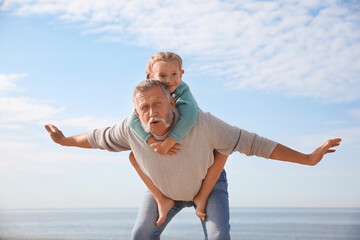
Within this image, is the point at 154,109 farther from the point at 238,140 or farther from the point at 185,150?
the point at 238,140

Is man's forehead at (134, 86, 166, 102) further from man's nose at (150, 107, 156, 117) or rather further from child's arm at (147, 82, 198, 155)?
child's arm at (147, 82, 198, 155)

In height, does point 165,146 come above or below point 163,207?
above

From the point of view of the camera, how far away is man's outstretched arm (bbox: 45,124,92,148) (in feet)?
12.5

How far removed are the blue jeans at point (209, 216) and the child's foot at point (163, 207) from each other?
65 mm

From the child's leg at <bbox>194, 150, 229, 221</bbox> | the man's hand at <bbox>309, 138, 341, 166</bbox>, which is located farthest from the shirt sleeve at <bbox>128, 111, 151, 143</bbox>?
the man's hand at <bbox>309, 138, 341, 166</bbox>

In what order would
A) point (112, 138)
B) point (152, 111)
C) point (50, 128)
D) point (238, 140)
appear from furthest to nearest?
point (50, 128) → point (112, 138) → point (238, 140) → point (152, 111)

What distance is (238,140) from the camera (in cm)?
339

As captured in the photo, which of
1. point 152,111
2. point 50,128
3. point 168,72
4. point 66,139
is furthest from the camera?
point 50,128

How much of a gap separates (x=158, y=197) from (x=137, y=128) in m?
0.67

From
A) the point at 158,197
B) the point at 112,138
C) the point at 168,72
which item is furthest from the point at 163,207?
the point at 168,72

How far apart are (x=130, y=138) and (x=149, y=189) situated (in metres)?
0.54

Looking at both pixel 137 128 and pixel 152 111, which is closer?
pixel 152 111

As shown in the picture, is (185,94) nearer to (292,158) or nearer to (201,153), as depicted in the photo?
(201,153)

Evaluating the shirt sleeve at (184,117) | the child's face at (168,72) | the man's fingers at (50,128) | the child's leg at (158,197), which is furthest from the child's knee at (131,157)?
the man's fingers at (50,128)
